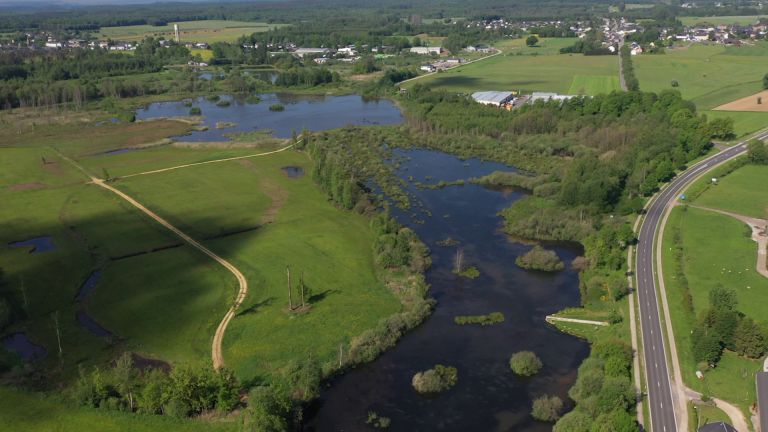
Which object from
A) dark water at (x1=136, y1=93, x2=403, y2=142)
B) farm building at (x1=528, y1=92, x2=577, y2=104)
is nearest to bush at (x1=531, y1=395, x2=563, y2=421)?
dark water at (x1=136, y1=93, x2=403, y2=142)

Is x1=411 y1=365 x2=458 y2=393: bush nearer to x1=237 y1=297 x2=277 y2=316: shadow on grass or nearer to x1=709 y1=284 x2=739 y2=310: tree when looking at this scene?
x1=237 y1=297 x2=277 y2=316: shadow on grass

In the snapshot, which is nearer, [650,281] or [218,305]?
[218,305]

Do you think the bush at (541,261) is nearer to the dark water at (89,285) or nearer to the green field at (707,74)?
the dark water at (89,285)

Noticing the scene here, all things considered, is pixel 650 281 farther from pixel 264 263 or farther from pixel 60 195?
pixel 60 195

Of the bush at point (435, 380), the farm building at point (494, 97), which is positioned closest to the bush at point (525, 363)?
the bush at point (435, 380)

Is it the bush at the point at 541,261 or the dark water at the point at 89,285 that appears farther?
the bush at the point at 541,261

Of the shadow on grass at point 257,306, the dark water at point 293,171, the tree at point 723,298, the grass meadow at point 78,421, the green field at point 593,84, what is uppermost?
the green field at point 593,84

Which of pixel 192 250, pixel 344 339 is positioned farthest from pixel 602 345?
pixel 192 250
